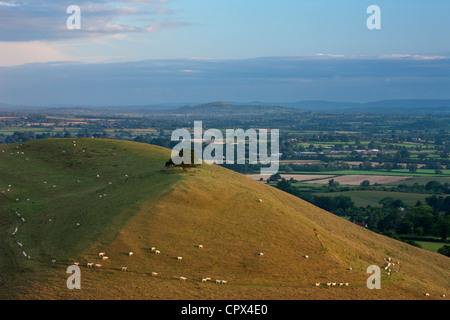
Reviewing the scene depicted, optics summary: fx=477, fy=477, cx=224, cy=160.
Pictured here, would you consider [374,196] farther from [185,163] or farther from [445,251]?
[185,163]

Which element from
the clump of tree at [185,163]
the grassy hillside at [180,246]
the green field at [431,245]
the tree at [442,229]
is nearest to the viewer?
the grassy hillside at [180,246]

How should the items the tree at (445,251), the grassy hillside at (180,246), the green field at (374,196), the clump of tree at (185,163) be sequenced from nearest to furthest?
the grassy hillside at (180,246) → the clump of tree at (185,163) → the tree at (445,251) → the green field at (374,196)

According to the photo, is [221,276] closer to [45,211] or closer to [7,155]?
[45,211]

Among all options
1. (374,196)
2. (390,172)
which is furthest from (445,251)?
(390,172)

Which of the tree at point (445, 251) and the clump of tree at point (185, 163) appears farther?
the tree at point (445, 251)

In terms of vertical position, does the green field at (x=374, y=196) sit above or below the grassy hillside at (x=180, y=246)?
below

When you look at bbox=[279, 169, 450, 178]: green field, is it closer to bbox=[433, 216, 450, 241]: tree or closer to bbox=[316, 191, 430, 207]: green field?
bbox=[316, 191, 430, 207]: green field

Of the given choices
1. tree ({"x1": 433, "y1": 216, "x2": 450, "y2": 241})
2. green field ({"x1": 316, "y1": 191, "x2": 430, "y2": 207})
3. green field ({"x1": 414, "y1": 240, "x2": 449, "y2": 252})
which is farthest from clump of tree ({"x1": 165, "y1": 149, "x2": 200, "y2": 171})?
green field ({"x1": 316, "y1": 191, "x2": 430, "y2": 207})

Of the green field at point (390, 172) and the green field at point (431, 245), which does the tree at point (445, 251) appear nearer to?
the green field at point (431, 245)

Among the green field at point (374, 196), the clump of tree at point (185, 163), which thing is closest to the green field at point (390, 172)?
the green field at point (374, 196)
